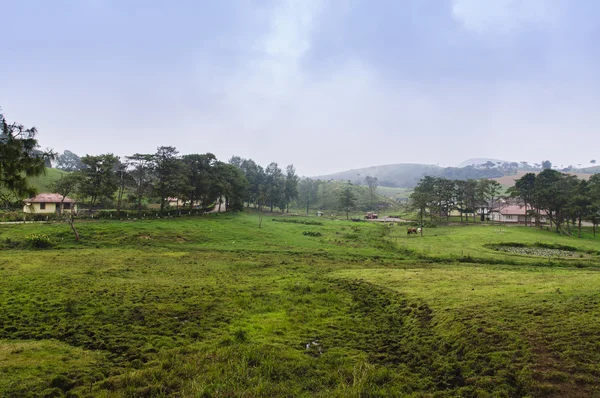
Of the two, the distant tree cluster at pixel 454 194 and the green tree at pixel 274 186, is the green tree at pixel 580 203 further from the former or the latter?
the green tree at pixel 274 186

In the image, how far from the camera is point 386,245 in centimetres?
3834

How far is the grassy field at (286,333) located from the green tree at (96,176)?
31.0 meters

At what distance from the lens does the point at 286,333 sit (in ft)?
37.2

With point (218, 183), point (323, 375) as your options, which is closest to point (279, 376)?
point (323, 375)

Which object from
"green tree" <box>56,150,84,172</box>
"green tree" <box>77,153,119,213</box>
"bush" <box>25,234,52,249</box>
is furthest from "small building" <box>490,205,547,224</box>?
"green tree" <box>56,150,84,172</box>

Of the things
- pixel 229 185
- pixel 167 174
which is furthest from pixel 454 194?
pixel 167 174

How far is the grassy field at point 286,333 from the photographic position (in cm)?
758

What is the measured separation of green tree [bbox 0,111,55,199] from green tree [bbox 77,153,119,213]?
42.4 metres

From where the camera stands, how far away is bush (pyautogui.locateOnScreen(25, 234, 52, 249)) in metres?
29.3

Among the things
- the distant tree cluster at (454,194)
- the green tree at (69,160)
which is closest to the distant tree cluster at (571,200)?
the distant tree cluster at (454,194)

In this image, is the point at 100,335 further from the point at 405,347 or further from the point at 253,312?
the point at 405,347

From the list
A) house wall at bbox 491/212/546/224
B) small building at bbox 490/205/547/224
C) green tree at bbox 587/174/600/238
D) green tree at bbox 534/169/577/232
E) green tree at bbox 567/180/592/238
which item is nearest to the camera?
green tree at bbox 587/174/600/238

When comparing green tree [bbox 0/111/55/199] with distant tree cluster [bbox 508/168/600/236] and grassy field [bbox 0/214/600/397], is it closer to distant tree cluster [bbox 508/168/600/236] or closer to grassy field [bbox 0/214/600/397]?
grassy field [bbox 0/214/600/397]

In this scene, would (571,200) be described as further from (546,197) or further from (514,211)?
(514,211)
